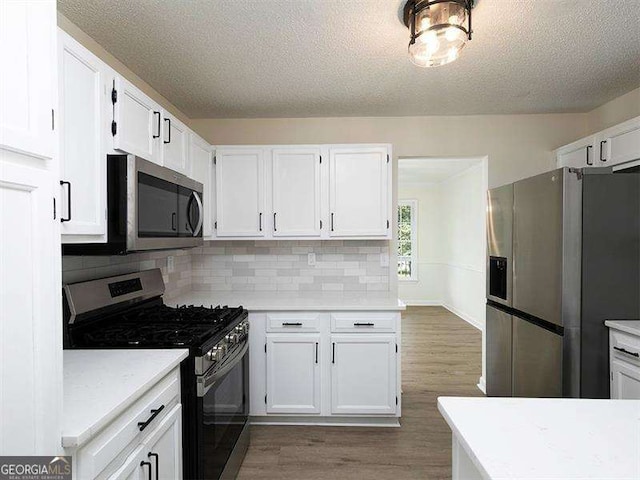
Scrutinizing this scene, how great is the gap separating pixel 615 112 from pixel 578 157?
46 cm

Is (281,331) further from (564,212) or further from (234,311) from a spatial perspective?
(564,212)

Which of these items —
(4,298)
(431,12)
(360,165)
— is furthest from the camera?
(360,165)

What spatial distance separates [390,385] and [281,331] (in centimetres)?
88

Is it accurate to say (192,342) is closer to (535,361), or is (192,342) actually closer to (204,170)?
(204,170)

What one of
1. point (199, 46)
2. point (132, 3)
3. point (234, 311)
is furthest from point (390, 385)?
point (132, 3)

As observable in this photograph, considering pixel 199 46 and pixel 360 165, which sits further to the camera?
pixel 360 165

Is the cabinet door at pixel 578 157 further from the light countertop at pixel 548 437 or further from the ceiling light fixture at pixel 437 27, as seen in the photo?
the light countertop at pixel 548 437

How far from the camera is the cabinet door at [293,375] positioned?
2.66 meters

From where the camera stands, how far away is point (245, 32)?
193 centimetres

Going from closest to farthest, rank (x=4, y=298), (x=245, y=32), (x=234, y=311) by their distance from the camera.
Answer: (x=4, y=298), (x=245, y=32), (x=234, y=311)

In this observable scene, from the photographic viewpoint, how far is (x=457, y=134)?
327 centimetres

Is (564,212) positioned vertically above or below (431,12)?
below

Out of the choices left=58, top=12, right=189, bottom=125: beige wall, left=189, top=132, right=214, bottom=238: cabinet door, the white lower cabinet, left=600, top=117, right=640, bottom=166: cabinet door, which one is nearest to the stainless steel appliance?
the white lower cabinet

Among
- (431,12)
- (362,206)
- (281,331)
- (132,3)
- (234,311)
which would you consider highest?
(132,3)
